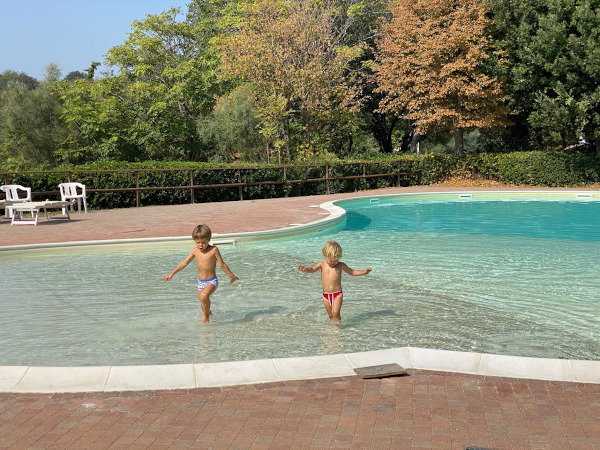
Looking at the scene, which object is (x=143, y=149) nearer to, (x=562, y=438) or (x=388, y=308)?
(x=388, y=308)

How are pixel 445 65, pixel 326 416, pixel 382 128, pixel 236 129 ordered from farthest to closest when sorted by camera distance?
pixel 382 128, pixel 236 129, pixel 445 65, pixel 326 416

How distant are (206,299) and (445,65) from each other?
892 inches

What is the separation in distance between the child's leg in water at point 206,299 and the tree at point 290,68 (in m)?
20.9

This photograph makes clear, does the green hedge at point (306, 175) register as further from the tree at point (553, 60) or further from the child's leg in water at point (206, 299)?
the child's leg in water at point (206, 299)

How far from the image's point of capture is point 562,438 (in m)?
3.65

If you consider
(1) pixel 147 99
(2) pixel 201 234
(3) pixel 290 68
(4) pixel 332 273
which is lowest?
(4) pixel 332 273

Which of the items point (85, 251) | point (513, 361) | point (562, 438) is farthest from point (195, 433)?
point (85, 251)

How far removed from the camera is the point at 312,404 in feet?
13.8

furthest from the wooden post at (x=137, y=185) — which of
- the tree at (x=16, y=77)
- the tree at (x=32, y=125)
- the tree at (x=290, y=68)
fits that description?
the tree at (x=16, y=77)

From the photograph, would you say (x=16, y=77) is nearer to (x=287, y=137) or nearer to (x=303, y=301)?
(x=287, y=137)

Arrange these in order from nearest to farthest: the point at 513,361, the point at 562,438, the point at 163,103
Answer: the point at 562,438 → the point at 513,361 → the point at 163,103

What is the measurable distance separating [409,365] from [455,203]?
56.7ft

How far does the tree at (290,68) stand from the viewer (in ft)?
90.3

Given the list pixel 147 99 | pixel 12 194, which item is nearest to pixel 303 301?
pixel 12 194
